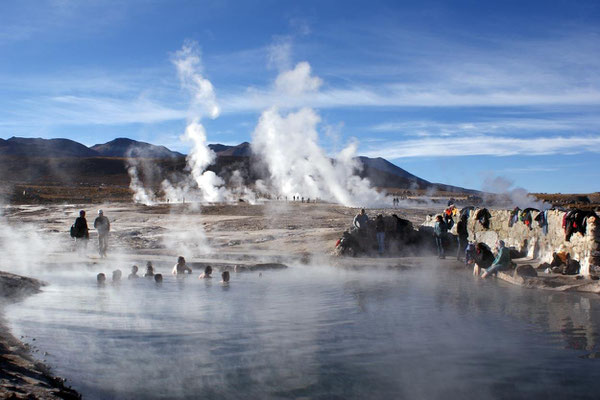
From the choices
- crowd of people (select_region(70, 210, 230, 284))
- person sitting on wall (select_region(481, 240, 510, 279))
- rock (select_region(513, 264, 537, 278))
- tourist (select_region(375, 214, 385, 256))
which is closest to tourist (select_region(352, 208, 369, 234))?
tourist (select_region(375, 214, 385, 256))

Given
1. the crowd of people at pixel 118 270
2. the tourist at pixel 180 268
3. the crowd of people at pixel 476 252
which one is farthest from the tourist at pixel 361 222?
the tourist at pixel 180 268

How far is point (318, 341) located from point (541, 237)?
10.1m

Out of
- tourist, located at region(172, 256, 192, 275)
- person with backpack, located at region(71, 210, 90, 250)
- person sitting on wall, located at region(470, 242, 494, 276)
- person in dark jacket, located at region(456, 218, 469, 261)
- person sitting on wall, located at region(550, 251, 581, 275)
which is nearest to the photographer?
person sitting on wall, located at region(550, 251, 581, 275)

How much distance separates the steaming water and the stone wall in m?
2.08

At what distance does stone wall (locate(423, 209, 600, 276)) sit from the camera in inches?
462

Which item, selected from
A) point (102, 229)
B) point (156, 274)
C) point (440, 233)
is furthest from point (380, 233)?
point (102, 229)

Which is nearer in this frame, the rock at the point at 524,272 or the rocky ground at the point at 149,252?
the rocky ground at the point at 149,252

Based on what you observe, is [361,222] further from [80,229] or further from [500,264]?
[80,229]

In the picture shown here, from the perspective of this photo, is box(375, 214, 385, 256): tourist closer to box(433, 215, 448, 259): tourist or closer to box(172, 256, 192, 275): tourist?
box(433, 215, 448, 259): tourist

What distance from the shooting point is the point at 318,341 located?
6.99 meters

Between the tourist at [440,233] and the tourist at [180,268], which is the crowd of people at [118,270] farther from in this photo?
the tourist at [440,233]

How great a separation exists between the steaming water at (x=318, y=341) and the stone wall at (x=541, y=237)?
82.1 inches

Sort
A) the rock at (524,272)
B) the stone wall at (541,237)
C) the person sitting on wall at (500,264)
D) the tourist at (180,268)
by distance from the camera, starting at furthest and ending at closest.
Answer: the tourist at (180,268)
the person sitting on wall at (500,264)
the rock at (524,272)
the stone wall at (541,237)

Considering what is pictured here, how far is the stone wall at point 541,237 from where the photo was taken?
11.7m
